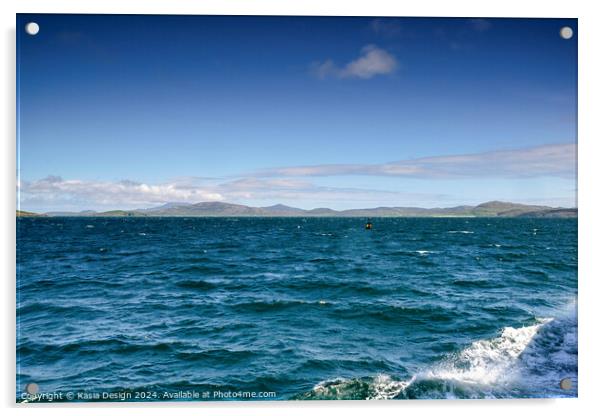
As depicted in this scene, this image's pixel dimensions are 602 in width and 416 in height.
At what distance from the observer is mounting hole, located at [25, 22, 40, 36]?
4.50m

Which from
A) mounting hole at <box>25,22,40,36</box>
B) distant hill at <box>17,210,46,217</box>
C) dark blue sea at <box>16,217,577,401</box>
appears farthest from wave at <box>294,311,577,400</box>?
mounting hole at <box>25,22,40,36</box>

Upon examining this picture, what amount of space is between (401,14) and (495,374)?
4644mm

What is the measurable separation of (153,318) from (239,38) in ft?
14.2

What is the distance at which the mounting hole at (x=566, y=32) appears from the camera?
4.71 meters

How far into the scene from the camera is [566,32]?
15.5 feet

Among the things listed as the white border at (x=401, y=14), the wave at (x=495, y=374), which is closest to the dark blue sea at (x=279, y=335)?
the wave at (x=495, y=374)

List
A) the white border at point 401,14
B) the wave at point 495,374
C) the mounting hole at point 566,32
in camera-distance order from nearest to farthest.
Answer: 1. the white border at point 401,14
2. the wave at point 495,374
3. the mounting hole at point 566,32

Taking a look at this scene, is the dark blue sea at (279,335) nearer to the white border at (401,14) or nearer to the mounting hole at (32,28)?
the white border at (401,14)

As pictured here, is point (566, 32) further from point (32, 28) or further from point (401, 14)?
point (32, 28)

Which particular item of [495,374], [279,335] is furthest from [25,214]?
[495,374]

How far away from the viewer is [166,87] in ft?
16.9

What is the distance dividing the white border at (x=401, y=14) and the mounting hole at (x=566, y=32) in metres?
0.12

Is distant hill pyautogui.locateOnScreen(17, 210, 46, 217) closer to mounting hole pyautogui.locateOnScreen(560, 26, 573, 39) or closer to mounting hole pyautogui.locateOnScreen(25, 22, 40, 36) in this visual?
mounting hole pyautogui.locateOnScreen(25, 22, 40, 36)
